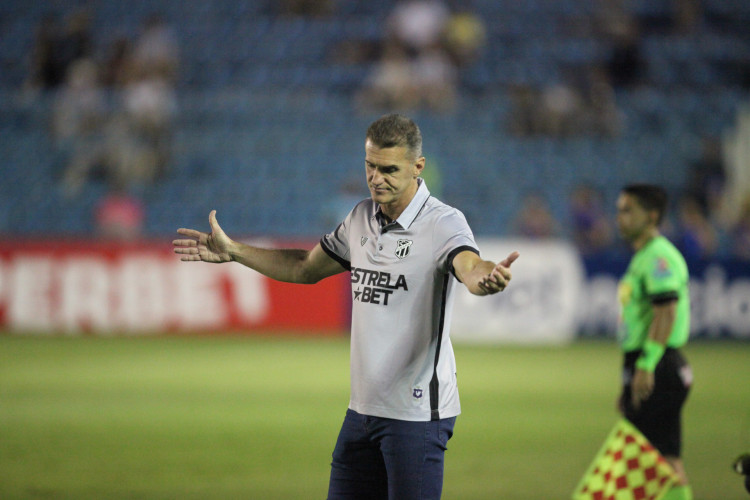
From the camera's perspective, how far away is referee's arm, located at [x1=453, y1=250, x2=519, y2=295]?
3.94 m

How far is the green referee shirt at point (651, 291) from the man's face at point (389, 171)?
8.59ft

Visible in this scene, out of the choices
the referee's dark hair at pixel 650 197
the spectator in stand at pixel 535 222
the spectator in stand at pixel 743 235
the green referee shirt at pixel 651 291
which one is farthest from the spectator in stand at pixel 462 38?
the green referee shirt at pixel 651 291

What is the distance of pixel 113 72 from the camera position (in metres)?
22.4

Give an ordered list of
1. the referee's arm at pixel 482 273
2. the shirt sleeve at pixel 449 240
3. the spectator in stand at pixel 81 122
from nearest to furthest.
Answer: the referee's arm at pixel 482 273 < the shirt sleeve at pixel 449 240 < the spectator in stand at pixel 81 122

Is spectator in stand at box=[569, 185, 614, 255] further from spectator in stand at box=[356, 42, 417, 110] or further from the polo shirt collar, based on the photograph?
the polo shirt collar

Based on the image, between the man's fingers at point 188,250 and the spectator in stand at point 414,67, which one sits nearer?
the man's fingers at point 188,250

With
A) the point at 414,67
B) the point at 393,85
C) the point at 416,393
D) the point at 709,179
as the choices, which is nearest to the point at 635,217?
the point at 416,393

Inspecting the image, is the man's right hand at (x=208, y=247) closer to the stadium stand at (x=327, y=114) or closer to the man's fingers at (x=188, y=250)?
the man's fingers at (x=188, y=250)

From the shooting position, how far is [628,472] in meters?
6.10

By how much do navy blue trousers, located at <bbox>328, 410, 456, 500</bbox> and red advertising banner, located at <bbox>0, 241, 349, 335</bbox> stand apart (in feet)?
43.1

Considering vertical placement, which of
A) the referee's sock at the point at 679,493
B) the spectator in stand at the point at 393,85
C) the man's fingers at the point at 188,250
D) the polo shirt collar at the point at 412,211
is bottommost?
the referee's sock at the point at 679,493

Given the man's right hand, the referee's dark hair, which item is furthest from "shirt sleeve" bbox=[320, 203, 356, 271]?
the referee's dark hair

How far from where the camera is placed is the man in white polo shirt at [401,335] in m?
4.39

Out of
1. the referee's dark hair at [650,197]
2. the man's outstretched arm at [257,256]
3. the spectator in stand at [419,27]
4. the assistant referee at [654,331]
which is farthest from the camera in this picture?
the spectator in stand at [419,27]
